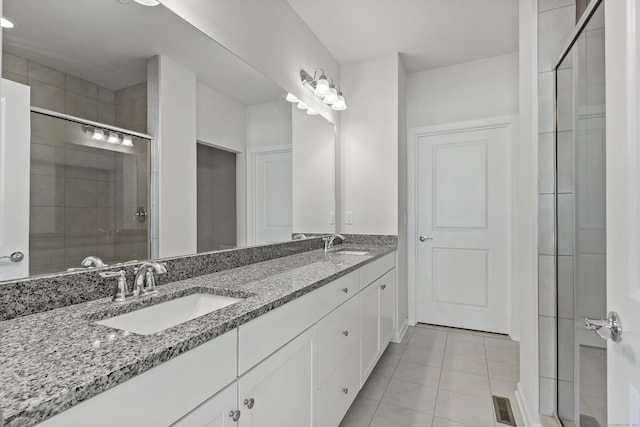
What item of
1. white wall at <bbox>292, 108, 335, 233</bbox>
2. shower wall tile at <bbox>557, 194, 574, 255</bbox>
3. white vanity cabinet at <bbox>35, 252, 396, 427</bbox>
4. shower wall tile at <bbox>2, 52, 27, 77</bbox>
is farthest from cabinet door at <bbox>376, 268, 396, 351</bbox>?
shower wall tile at <bbox>2, 52, 27, 77</bbox>

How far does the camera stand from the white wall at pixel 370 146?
2.87 metres

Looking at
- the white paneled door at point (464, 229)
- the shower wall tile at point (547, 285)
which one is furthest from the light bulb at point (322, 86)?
the shower wall tile at point (547, 285)

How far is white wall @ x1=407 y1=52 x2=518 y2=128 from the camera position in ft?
9.59

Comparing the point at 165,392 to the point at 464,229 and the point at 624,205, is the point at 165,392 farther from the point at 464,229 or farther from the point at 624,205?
the point at 464,229

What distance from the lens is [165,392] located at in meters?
0.67

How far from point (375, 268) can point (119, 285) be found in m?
1.56

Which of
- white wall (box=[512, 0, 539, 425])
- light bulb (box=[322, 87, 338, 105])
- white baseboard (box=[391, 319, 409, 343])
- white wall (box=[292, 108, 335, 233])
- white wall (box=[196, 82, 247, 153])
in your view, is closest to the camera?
white wall (box=[196, 82, 247, 153])

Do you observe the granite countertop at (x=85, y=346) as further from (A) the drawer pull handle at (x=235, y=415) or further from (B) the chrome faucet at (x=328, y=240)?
(B) the chrome faucet at (x=328, y=240)

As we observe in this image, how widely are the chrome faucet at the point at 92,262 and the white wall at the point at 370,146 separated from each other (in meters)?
2.15

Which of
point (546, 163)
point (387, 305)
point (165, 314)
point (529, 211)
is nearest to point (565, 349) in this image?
point (529, 211)

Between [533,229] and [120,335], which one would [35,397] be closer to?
[120,335]

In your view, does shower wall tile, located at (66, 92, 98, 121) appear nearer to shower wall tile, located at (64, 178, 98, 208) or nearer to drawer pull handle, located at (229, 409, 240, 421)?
shower wall tile, located at (64, 178, 98, 208)

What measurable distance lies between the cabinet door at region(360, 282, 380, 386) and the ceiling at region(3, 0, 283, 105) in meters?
1.51

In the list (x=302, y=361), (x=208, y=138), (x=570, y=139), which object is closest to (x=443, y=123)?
(x=570, y=139)
